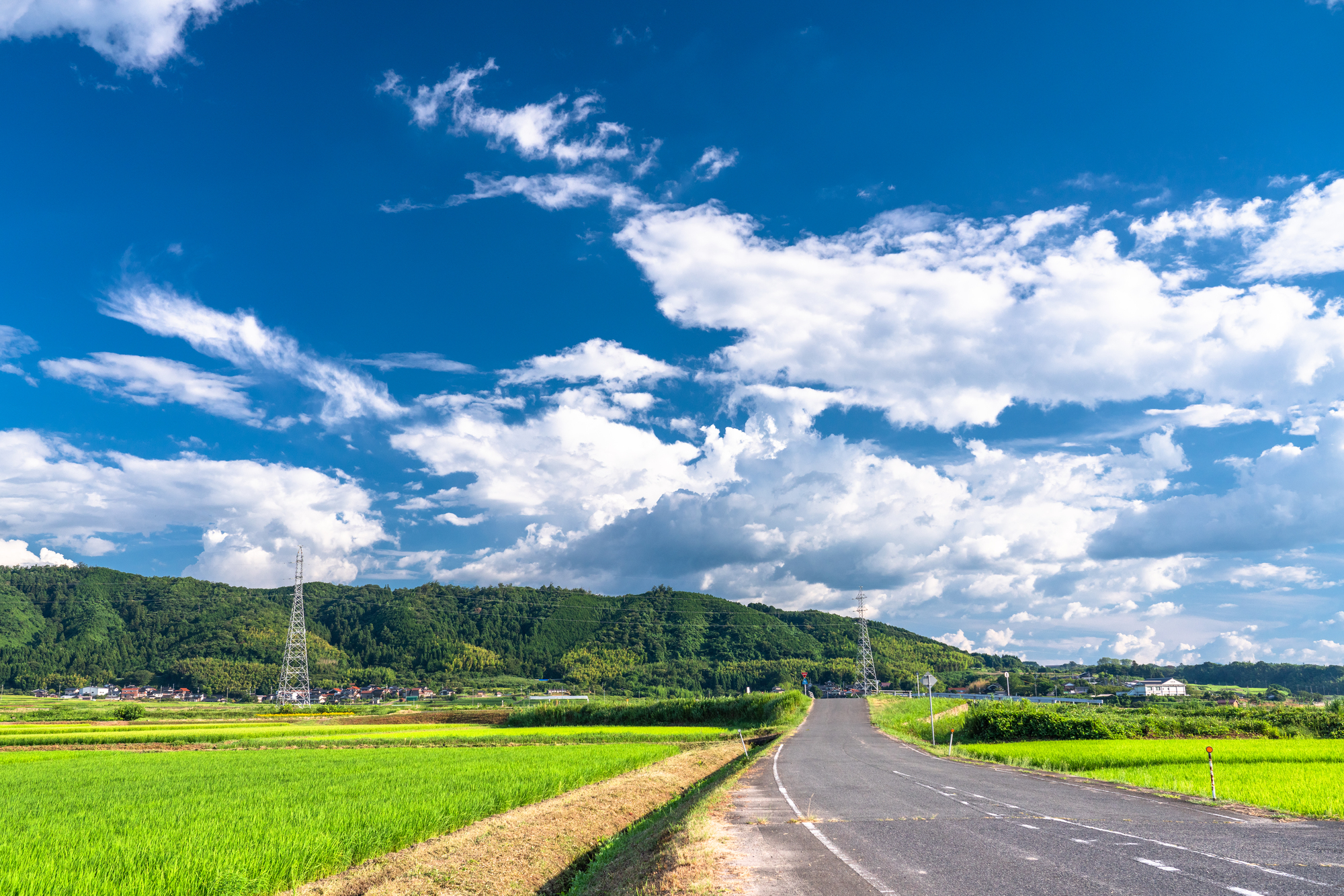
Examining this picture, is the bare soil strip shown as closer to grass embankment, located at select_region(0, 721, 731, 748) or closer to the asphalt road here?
the asphalt road

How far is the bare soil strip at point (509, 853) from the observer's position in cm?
1295

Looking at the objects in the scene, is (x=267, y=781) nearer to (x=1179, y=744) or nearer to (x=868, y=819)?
(x=868, y=819)

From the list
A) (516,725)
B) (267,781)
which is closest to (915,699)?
(516,725)

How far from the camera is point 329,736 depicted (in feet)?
195

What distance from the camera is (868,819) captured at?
630 inches

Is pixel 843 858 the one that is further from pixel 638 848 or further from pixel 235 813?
pixel 235 813

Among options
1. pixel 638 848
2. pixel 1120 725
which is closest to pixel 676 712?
pixel 1120 725

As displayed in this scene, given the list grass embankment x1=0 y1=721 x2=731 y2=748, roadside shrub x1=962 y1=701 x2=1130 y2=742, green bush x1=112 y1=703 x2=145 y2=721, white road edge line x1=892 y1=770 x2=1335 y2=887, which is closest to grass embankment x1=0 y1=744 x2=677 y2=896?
white road edge line x1=892 y1=770 x2=1335 y2=887

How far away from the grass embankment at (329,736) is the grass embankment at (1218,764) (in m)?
26.2

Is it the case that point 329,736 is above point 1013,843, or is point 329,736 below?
below

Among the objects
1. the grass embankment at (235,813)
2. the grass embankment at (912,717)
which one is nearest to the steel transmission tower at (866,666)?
the grass embankment at (912,717)

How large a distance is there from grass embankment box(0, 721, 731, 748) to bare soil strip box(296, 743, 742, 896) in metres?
33.3

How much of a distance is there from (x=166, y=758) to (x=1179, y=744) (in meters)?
53.7

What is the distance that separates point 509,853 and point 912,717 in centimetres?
6045
